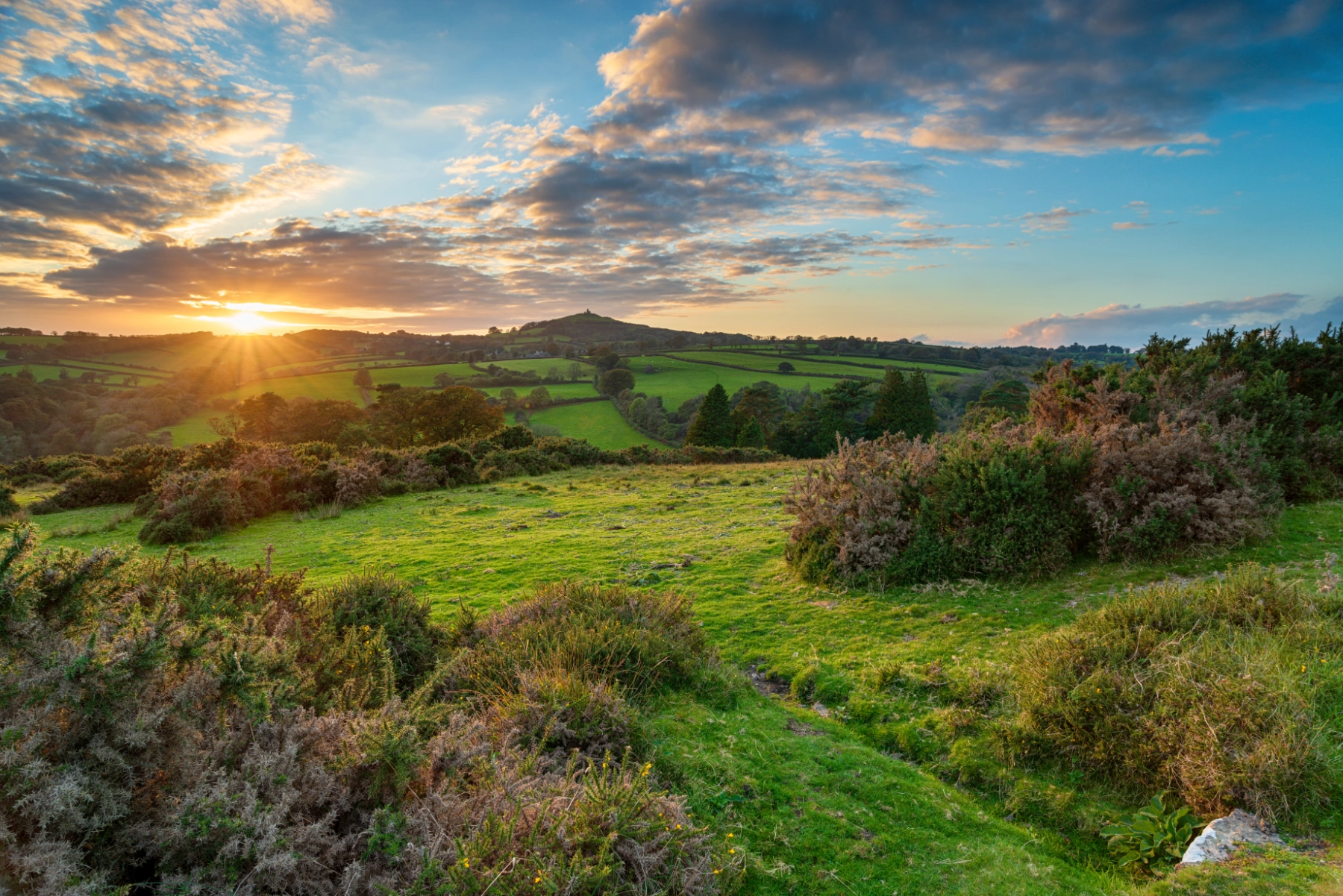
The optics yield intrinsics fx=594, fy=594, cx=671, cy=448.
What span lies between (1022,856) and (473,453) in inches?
1147

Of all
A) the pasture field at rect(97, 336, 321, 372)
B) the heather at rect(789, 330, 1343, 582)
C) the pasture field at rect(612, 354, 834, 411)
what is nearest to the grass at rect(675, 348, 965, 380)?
the pasture field at rect(612, 354, 834, 411)

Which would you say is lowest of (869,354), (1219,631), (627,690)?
(627,690)

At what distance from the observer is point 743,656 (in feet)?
27.0

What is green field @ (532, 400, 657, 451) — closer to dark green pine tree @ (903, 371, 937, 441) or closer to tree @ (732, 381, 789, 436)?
tree @ (732, 381, 789, 436)

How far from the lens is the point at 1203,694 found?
4.93 meters

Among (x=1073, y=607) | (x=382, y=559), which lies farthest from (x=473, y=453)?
(x=1073, y=607)

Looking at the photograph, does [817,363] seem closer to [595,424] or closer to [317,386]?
[595,424]

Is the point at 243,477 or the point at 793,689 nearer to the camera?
the point at 793,689

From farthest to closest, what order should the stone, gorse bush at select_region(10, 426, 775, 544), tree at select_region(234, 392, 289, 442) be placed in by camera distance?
tree at select_region(234, 392, 289, 442)
gorse bush at select_region(10, 426, 775, 544)
the stone

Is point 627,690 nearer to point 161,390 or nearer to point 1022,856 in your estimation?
point 1022,856

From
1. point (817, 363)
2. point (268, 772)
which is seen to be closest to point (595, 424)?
point (817, 363)

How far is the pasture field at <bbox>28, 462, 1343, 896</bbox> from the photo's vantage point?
4145mm

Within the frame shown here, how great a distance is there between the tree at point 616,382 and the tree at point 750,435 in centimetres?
2825

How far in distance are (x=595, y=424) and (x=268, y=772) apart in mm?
63751
